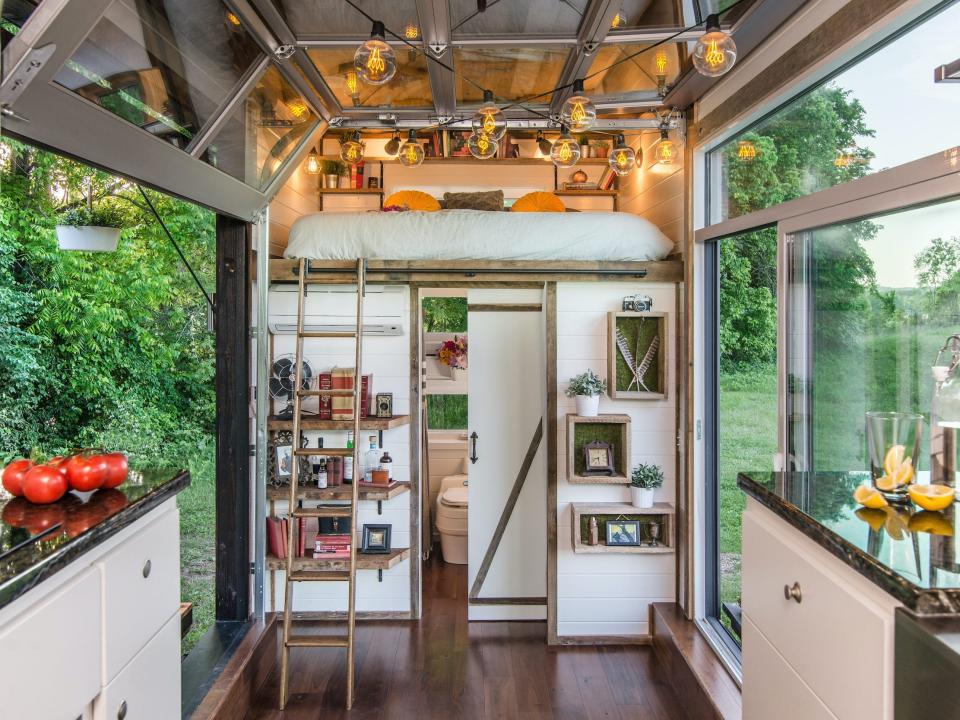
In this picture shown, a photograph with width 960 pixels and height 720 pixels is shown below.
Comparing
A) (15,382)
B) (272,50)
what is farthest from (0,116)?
(15,382)

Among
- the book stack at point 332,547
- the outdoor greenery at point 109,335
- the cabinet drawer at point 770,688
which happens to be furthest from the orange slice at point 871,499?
the outdoor greenery at point 109,335

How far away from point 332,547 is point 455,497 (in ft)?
4.09

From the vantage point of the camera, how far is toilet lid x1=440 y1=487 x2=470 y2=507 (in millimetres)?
4785

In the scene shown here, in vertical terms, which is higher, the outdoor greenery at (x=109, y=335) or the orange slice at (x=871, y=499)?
the outdoor greenery at (x=109, y=335)

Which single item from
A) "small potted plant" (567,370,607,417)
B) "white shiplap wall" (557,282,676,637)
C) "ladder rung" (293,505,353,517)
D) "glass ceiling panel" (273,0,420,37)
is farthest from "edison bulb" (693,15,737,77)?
"ladder rung" (293,505,353,517)

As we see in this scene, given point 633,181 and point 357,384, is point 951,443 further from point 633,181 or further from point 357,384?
point 633,181

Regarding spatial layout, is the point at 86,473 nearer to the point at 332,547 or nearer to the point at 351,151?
the point at 332,547

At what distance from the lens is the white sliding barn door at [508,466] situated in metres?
4.06

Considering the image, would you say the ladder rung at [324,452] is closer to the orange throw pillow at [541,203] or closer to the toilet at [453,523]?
the toilet at [453,523]

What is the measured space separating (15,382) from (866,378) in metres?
3.52

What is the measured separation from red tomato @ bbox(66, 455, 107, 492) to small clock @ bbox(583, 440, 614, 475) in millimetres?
2589

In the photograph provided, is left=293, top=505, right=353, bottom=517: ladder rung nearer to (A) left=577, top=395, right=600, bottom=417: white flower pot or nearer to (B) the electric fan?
(B) the electric fan

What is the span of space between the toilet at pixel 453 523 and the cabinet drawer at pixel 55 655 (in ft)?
10.9

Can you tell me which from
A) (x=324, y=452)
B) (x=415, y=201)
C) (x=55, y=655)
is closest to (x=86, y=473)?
(x=55, y=655)
